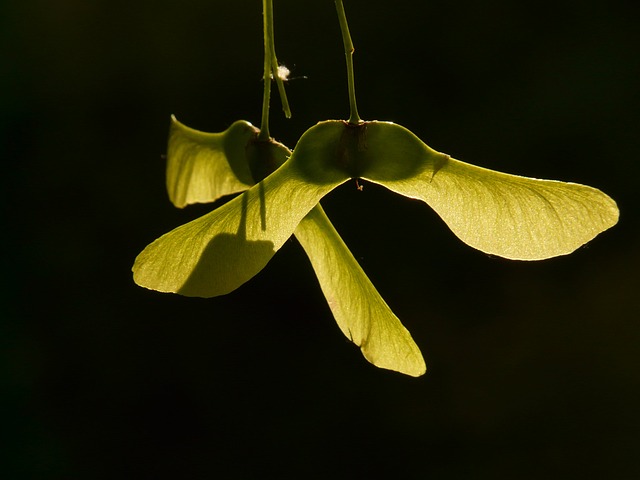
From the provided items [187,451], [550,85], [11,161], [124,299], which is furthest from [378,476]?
[11,161]

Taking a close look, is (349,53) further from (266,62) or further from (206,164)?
(206,164)

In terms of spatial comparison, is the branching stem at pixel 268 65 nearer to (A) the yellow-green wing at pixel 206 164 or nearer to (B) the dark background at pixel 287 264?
(A) the yellow-green wing at pixel 206 164

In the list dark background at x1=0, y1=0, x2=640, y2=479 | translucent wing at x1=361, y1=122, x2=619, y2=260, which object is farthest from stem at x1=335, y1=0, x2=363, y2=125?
dark background at x1=0, y1=0, x2=640, y2=479

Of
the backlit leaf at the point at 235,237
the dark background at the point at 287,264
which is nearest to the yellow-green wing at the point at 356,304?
the backlit leaf at the point at 235,237

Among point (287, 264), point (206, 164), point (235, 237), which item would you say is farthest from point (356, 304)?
point (287, 264)

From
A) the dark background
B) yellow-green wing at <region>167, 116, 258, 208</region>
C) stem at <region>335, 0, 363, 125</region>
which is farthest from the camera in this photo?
the dark background

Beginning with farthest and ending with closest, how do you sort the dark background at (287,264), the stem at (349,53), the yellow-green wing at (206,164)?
1. the dark background at (287,264)
2. the yellow-green wing at (206,164)
3. the stem at (349,53)

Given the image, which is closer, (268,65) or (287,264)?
(268,65)

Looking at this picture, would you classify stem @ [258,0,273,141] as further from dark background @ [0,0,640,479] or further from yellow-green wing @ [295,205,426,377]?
dark background @ [0,0,640,479]

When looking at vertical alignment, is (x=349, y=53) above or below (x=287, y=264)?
above
